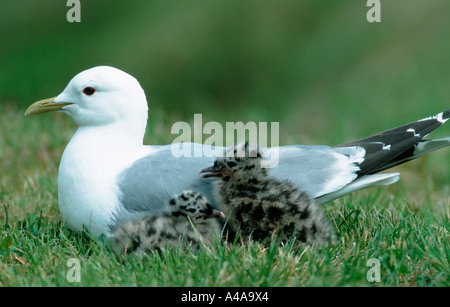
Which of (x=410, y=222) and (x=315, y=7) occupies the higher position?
(x=315, y=7)

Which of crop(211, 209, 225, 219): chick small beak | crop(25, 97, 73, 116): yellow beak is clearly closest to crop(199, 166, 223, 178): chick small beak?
crop(211, 209, 225, 219): chick small beak

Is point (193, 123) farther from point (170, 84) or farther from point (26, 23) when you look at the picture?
point (26, 23)

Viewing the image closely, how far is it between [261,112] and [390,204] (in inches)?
127

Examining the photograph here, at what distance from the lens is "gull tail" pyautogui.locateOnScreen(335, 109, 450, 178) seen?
4266mm

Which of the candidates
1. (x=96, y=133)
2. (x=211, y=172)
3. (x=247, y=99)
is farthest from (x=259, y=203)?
(x=247, y=99)

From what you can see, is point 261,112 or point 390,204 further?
point 261,112

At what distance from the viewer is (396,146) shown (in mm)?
4293

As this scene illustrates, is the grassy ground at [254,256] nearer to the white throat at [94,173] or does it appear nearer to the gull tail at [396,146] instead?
the white throat at [94,173]

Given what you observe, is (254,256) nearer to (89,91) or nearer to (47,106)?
(89,91)

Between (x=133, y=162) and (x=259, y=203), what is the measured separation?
0.87m

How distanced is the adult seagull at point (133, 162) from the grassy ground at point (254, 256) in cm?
25

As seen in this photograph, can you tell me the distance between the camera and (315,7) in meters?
11.6

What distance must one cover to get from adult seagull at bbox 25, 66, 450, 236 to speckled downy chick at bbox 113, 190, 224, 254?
0.12 meters
